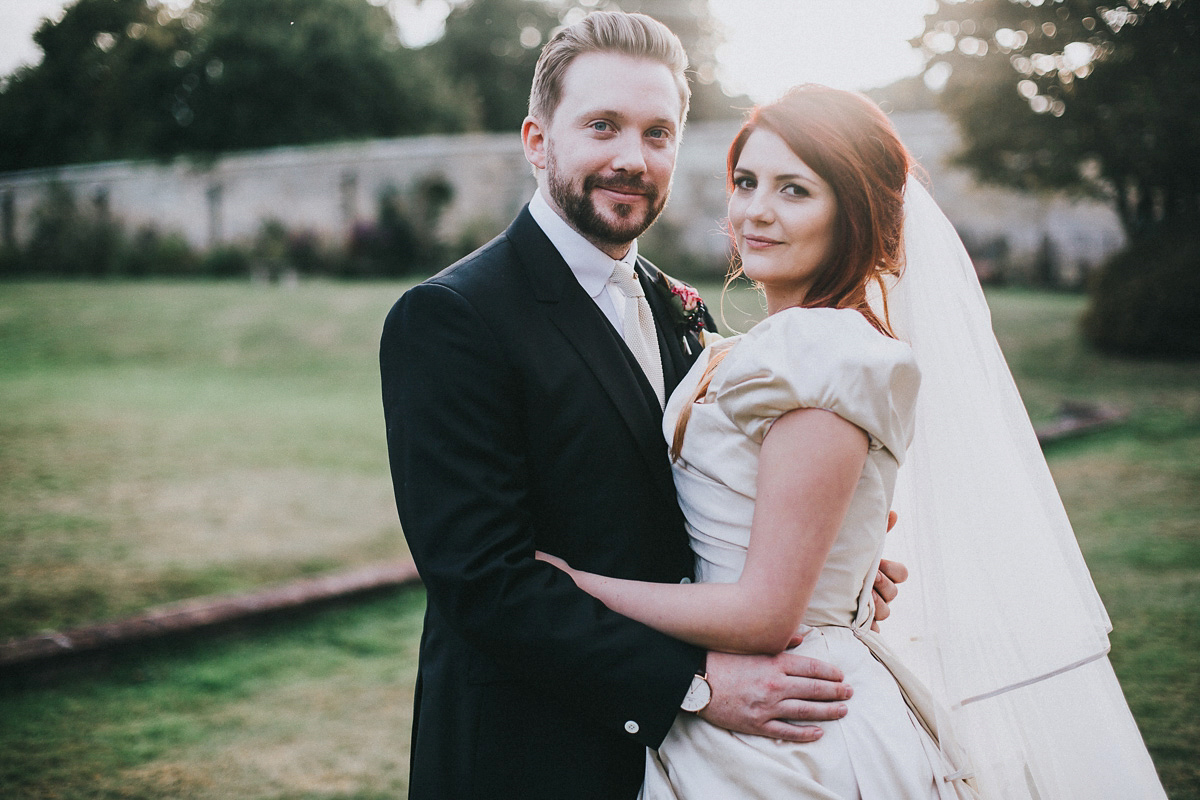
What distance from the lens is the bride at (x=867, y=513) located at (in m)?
1.72

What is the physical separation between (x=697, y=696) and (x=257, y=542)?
217 inches

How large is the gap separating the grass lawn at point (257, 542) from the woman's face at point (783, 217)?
271cm

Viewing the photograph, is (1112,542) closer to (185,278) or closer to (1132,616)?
(1132,616)

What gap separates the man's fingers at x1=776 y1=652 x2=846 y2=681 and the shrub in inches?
538

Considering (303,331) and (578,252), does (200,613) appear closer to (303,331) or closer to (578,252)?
(578,252)

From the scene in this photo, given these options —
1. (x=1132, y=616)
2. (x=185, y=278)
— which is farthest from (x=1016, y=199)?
(x=185, y=278)

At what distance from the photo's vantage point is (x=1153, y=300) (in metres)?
13.0

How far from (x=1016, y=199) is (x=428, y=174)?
15324 mm

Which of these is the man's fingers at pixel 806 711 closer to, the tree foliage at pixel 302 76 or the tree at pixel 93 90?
the tree at pixel 93 90

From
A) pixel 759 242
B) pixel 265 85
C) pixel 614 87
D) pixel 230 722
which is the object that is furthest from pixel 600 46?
pixel 265 85

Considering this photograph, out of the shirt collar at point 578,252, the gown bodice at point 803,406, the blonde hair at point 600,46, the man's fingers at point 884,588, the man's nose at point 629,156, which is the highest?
the blonde hair at point 600,46

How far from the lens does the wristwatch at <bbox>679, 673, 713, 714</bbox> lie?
176 centimetres

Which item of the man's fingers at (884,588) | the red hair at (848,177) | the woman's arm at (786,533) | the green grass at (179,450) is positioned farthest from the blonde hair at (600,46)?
the green grass at (179,450)

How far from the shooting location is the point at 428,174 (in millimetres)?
24344
